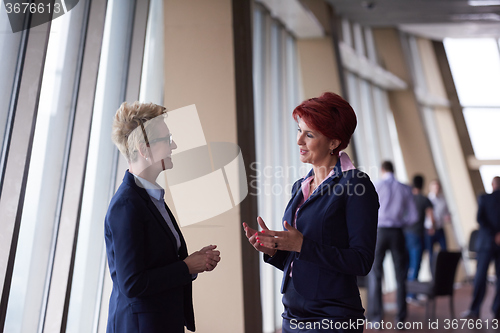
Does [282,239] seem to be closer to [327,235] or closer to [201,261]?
[327,235]

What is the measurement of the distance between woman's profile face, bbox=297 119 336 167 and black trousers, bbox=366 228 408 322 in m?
3.54

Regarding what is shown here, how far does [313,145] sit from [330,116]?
133 mm

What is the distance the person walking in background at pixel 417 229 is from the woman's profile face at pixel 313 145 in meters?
5.39

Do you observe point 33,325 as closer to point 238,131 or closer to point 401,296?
point 238,131

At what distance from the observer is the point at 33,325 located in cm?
235

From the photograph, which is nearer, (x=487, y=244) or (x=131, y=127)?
(x=131, y=127)

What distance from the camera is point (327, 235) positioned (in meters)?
1.59

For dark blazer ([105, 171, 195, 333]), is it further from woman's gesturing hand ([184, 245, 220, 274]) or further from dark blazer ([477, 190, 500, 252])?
dark blazer ([477, 190, 500, 252])

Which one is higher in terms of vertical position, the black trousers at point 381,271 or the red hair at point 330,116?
the red hair at point 330,116

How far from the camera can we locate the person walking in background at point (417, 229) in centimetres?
661

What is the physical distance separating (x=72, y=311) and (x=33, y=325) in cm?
28

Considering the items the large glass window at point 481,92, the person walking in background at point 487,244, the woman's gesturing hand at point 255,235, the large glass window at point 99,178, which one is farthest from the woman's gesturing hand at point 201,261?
the large glass window at point 481,92

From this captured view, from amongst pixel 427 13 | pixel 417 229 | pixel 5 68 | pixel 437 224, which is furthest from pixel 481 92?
pixel 5 68

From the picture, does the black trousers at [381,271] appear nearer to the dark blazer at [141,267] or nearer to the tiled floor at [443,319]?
the tiled floor at [443,319]
